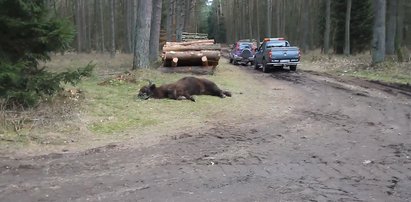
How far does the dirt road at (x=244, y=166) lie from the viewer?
5.94 meters

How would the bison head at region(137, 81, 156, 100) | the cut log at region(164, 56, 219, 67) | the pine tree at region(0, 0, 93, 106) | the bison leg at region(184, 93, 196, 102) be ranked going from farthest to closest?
1. the cut log at region(164, 56, 219, 67)
2. the bison leg at region(184, 93, 196, 102)
3. the bison head at region(137, 81, 156, 100)
4. the pine tree at region(0, 0, 93, 106)

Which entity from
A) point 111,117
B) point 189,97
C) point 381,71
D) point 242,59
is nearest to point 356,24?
point 242,59

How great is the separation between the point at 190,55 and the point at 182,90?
8.47m

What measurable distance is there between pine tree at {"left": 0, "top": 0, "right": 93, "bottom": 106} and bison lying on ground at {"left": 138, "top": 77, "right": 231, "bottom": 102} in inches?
114

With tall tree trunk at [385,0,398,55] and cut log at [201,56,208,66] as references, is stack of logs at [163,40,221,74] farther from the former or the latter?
tall tree trunk at [385,0,398,55]

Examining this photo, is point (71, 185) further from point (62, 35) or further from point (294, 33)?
point (294, 33)

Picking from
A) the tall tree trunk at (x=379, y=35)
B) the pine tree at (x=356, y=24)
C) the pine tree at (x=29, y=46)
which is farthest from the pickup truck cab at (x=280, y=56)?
the pine tree at (x=29, y=46)

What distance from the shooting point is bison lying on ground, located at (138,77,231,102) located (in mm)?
13648

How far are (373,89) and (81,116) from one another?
11201 millimetres

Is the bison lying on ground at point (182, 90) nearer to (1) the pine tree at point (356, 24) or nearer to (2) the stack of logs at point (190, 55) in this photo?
(2) the stack of logs at point (190, 55)

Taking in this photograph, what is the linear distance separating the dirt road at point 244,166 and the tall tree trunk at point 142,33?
29.9ft

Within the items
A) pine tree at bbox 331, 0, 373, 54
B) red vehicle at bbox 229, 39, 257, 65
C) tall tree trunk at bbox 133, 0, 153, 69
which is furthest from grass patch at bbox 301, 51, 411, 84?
pine tree at bbox 331, 0, 373, 54

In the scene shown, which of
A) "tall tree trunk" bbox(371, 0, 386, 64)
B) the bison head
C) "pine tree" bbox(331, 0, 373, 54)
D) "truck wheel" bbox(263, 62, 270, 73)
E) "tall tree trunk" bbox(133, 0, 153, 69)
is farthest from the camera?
"pine tree" bbox(331, 0, 373, 54)

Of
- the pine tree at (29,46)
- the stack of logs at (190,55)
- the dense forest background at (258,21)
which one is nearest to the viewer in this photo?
the pine tree at (29,46)
